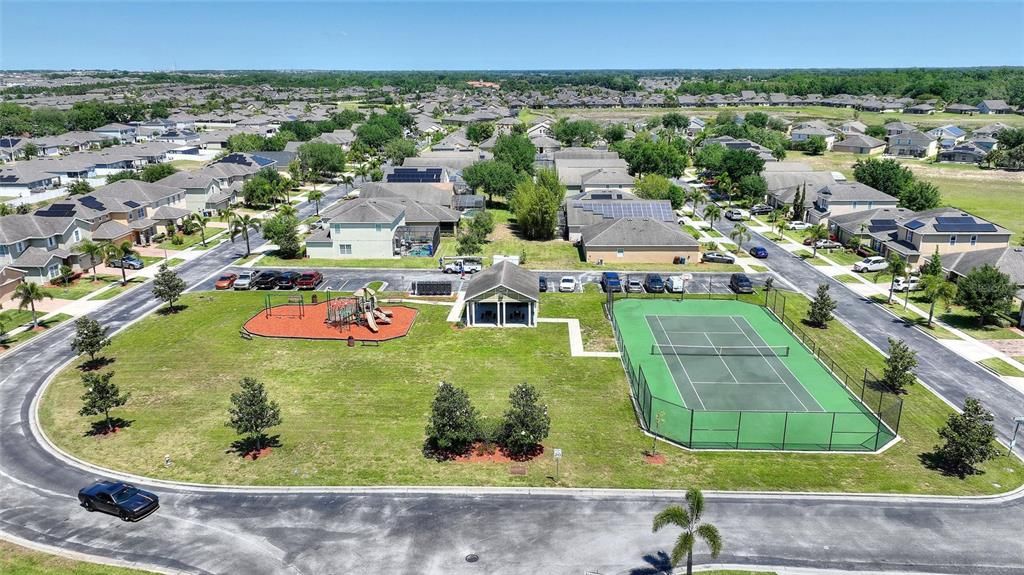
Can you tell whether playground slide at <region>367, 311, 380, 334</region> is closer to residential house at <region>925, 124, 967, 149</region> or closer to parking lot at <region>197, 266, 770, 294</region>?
parking lot at <region>197, 266, 770, 294</region>

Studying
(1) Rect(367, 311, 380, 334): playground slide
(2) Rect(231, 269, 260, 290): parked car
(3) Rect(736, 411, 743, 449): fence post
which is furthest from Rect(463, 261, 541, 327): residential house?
(2) Rect(231, 269, 260, 290): parked car

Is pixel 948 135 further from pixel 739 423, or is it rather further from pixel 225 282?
pixel 225 282

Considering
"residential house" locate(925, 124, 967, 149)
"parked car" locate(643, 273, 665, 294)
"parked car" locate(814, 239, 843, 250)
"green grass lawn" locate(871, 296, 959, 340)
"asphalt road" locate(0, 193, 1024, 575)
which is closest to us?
"asphalt road" locate(0, 193, 1024, 575)

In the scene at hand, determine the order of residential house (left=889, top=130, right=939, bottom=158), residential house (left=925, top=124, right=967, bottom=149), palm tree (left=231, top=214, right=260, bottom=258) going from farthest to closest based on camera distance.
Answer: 1. residential house (left=925, top=124, right=967, bottom=149)
2. residential house (left=889, top=130, right=939, bottom=158)
3. palm tree (left=231, top=214, right=260, bottom=258)

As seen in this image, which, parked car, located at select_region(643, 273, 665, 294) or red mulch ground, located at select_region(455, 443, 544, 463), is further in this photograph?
parked car, located at select_region(643, 273, 665, 294)

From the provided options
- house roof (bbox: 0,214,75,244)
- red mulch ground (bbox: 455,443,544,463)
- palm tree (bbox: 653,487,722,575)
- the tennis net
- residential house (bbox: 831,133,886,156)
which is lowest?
red mulch ground (bbox: 455,443,544,463)

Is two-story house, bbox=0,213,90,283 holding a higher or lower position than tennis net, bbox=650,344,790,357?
higher

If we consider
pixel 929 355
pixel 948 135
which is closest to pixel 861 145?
pixel 948 135

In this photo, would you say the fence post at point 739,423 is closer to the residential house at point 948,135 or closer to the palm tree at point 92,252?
the palm tree at point 92,252

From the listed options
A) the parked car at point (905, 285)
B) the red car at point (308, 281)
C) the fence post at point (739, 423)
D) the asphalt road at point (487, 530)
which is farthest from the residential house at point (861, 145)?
the asphalt road at point (487, 530)
